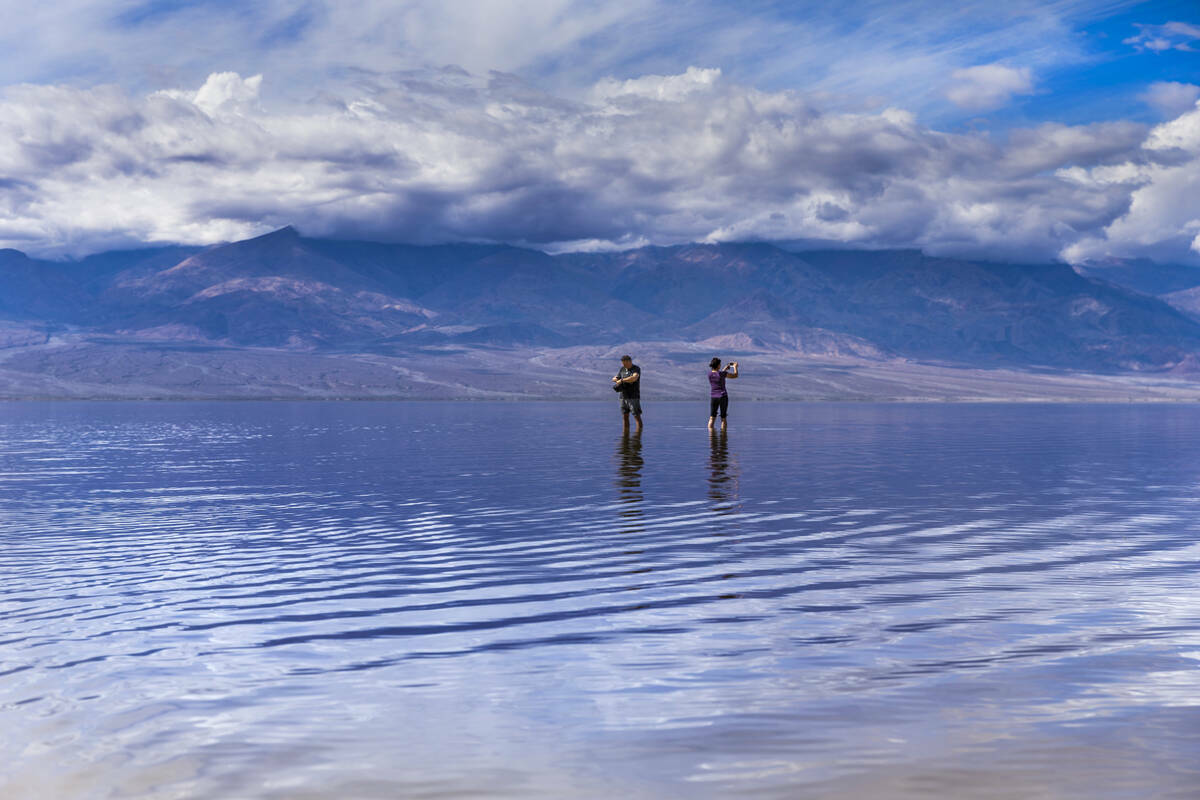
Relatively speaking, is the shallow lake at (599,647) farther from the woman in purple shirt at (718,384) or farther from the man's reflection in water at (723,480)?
the woman in purple shirt at (718,384)

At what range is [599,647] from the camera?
759 cm

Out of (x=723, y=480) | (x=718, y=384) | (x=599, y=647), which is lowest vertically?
(x=723, y=480)

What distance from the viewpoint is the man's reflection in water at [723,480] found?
54.9 feet

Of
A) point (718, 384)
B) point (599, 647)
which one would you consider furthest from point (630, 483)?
point (718, 384)

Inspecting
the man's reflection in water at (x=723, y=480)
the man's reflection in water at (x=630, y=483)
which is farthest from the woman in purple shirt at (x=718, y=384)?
the man's reflection in water at (x=630, y=483)

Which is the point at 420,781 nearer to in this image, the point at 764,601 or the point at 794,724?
the point at 794,724

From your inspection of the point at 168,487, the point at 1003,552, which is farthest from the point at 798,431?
the point at 1003,552

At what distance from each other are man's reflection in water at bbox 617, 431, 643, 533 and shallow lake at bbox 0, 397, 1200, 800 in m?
0.18

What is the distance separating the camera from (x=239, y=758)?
5.36m

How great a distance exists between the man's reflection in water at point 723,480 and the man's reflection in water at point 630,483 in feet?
4.29

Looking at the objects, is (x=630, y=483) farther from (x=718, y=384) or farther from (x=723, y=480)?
(x=718, y=384)

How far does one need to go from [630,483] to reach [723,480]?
2046 mm

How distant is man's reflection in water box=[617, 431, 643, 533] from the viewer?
1485 cm

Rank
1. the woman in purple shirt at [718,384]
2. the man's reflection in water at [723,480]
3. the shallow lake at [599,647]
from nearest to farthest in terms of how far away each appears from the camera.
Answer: the shallow lake at [599,647], the man's reflection in water at [723,480], the woman in purple shirt at [718,384]
